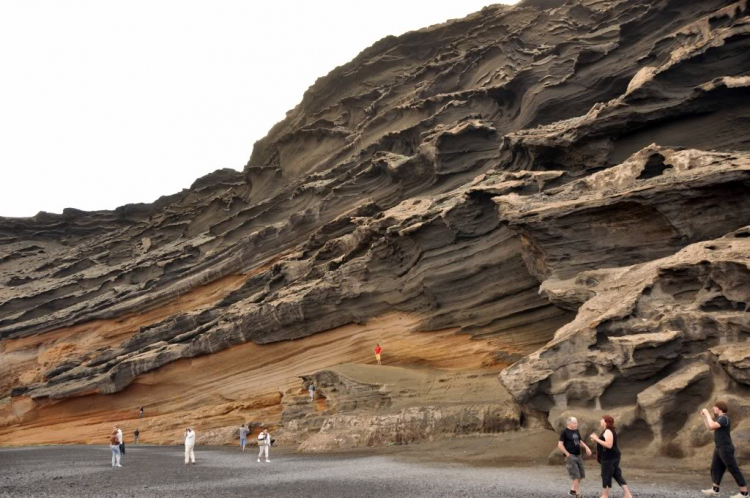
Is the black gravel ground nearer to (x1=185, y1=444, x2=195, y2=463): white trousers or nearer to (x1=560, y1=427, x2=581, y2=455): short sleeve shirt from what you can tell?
(x1=185, y1=444, x2=195, y2=463): white trousers

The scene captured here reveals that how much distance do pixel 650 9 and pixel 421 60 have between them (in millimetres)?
31594

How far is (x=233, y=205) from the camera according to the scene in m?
54.7

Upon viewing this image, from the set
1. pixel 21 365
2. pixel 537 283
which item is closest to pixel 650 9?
pixel 537 283

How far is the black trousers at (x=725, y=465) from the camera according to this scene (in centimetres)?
904

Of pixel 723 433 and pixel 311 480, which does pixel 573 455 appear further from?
pixel 311 480

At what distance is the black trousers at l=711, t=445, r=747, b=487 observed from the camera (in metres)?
9.04

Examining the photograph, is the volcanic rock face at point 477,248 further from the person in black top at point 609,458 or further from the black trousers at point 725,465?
the person in black top at point 609,458

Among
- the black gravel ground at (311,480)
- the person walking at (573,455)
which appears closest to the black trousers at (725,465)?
the black gravel ground at (311,480)

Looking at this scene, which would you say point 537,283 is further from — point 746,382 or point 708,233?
point 746,382

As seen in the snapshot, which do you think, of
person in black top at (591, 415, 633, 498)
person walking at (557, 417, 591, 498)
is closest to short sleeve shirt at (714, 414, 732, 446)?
person in black top at (591, 415, 633, 498)

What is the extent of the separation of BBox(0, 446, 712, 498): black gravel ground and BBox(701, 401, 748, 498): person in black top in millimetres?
707

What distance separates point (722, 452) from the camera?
927cm

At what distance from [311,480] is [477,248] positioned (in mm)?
14582

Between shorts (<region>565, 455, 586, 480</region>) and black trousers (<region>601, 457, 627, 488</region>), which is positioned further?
shorts (<region>565, 455, 586, 480</region>)
